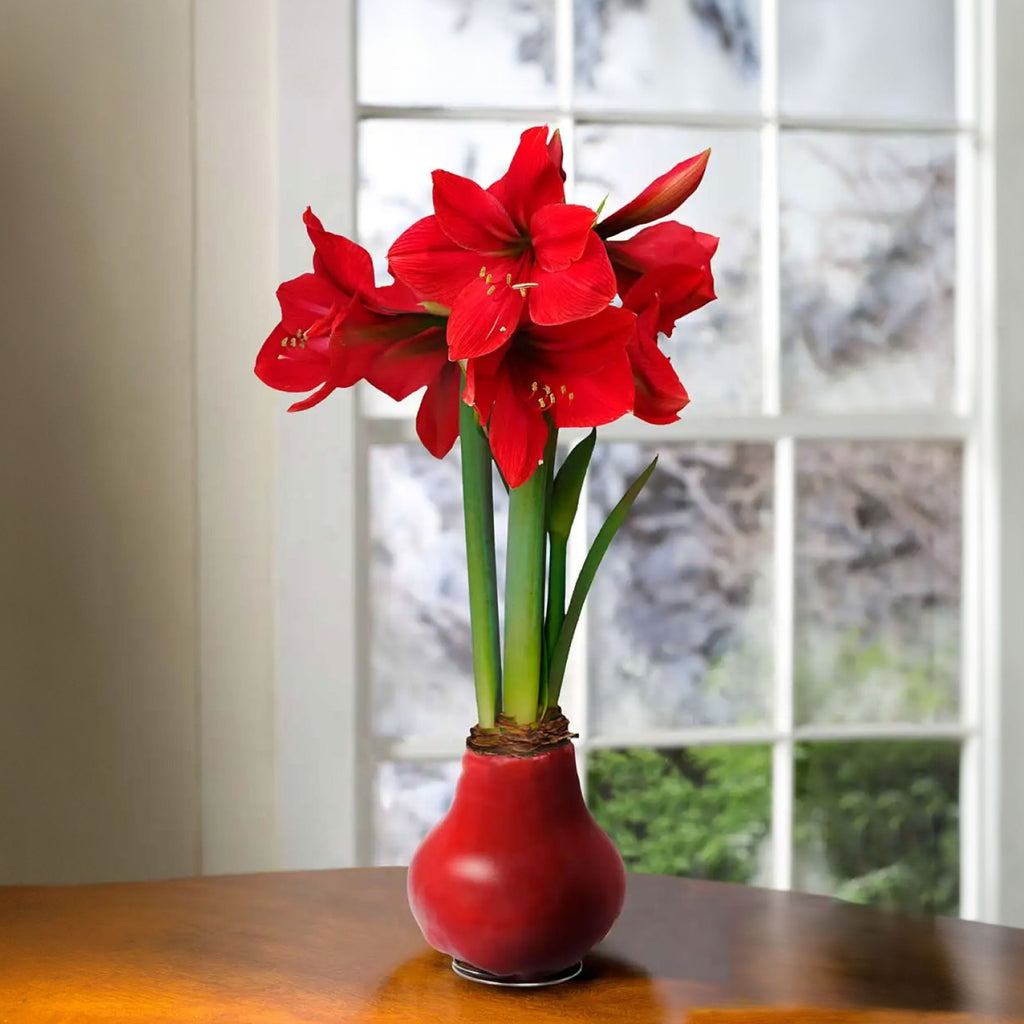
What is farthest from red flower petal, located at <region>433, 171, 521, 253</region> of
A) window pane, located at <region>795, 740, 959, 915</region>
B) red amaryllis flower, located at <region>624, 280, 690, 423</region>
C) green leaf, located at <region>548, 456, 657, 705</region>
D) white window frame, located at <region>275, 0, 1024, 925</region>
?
window pane, located at <region>795, 740, 959, 915</region>

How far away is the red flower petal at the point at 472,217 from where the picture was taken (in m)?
0.83

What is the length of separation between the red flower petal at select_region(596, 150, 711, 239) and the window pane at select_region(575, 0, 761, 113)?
0.83 meters

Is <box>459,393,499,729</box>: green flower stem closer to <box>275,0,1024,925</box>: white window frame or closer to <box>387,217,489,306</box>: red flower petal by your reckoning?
<box>387,217,489,306</box>: red flower petal

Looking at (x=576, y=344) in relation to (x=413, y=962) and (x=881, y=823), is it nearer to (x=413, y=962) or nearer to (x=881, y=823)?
(x=413, y=962)

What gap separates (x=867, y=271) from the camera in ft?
5.62

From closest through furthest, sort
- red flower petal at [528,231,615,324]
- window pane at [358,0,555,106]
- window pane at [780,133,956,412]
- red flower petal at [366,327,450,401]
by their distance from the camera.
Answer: red flower petal at [528,231,615,324]
red flower petal at [366,327,450,401]
window pane at [358,0,555,106]
window pane at [780,133,956,412]

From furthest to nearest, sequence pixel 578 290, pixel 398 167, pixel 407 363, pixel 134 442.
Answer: pixel 398 167 → pixel 134 442 → pixel 407 363 → pixel 578 290

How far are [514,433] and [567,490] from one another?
0.11 m

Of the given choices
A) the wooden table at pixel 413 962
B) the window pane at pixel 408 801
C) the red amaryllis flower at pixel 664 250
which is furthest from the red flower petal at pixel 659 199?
the window pane at pixel 408 801

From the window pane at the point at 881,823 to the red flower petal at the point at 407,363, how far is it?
1010 mm

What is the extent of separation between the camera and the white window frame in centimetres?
152

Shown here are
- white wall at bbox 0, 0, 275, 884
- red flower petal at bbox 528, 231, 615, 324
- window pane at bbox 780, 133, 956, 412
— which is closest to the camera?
red flower petal at bbox 528, 231, 615, 324

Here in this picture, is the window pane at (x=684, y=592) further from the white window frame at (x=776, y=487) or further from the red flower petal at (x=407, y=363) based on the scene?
the red flower petal at (x=407, y=363)

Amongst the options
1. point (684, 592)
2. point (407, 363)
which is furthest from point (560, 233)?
point (684, 592)
